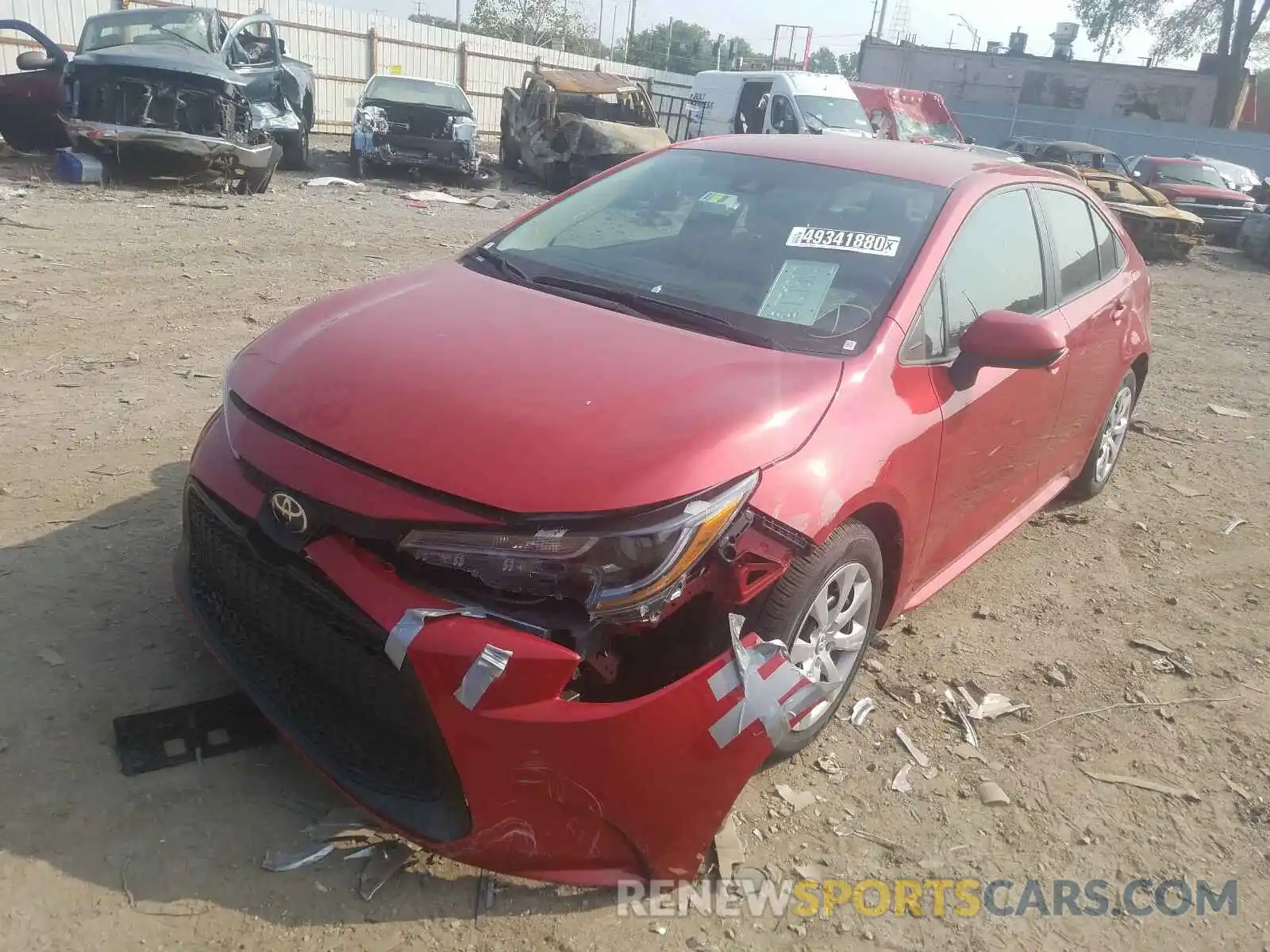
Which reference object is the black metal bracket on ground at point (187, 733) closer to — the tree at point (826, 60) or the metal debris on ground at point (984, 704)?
the metal debris on ground at point (984, 704)

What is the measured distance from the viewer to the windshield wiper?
298 cm

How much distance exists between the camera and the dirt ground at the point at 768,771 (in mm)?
2316

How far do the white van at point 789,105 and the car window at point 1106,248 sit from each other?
11479 mm

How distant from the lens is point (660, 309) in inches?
122

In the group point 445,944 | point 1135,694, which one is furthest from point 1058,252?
point 445,944

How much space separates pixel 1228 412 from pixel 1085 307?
12.8 feet

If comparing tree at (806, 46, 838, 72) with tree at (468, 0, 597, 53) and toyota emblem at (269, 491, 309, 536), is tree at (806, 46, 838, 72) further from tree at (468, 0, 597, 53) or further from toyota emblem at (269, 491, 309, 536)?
toyota emblem at (269, 491, 309, 536)

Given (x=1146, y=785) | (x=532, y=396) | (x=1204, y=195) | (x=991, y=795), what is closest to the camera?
(x=532, y=396)

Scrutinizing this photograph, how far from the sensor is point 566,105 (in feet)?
55.7

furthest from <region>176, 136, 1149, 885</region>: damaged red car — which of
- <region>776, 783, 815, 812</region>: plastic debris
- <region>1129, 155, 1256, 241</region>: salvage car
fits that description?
<region>1129, 155, 1256, 241</region>: salvage car

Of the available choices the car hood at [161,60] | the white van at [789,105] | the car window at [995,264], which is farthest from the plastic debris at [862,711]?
the white van at [789,105]

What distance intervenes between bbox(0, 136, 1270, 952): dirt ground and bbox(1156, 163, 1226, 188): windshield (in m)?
14.0

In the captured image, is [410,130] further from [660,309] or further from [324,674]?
[324,674]

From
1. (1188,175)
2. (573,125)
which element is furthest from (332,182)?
(1188,175)
